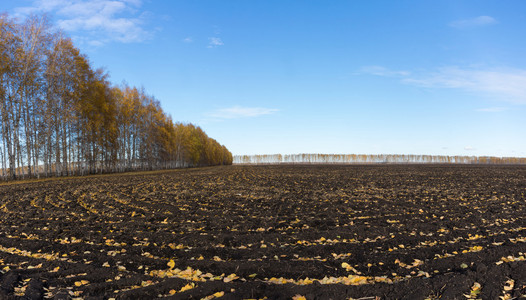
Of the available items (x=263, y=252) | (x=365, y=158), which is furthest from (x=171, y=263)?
(x=365, y=158)

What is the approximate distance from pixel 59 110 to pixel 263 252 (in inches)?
1421

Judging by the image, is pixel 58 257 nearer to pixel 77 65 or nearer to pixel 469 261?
pixel 469 261

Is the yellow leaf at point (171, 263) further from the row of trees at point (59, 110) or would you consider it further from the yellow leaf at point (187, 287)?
the row of trees at point (59, 110)

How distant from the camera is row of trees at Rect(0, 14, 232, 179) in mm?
31250

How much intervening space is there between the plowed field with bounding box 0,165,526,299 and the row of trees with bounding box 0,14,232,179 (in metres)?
23.1

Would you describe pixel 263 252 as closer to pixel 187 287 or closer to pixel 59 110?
pixel 187 287

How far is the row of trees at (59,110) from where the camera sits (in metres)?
31.2

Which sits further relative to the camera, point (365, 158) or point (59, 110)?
point (365, 158)

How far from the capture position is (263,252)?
7.60 meters

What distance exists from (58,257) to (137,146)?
5377 cm

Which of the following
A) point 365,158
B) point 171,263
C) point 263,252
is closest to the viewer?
point 171,263

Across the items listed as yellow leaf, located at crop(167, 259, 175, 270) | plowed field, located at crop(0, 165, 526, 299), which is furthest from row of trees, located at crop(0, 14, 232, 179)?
yellow leaf, located at crop(167, 259, 175, 270)

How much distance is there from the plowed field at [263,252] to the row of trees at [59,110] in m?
23.1

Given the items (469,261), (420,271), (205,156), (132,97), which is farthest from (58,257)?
(205,156)
